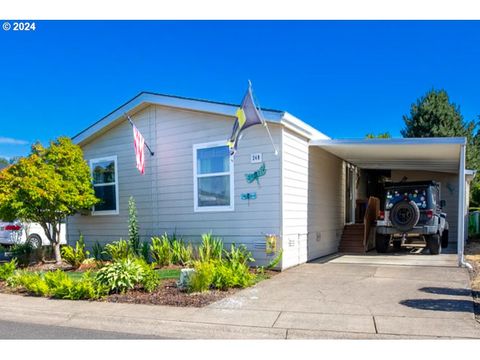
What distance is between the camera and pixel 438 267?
961 centimetres

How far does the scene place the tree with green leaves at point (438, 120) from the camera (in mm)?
25984

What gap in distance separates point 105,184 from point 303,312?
8688mm

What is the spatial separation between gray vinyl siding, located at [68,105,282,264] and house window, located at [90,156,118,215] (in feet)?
0.62

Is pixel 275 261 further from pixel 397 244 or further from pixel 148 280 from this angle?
pixel 397 244

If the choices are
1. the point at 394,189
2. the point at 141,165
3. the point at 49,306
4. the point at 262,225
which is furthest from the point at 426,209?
the point at 49,306

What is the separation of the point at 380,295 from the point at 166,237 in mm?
5755

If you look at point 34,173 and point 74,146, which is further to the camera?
point 74,146

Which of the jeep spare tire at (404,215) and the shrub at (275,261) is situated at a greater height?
the jeep spare tire at (404,215)

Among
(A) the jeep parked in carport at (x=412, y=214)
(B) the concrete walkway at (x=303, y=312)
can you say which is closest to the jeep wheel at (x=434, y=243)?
(A) the jeep parked in carport at (x=412, y=214)

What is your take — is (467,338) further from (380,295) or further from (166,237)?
(166,237)

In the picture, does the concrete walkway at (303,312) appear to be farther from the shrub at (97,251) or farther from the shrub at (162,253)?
the shrub at (97,251)

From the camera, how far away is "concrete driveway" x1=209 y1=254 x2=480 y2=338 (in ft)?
16.6

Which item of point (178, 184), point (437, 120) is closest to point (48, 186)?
point (178, 184)

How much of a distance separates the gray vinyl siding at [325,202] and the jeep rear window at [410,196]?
1709 millimetres
